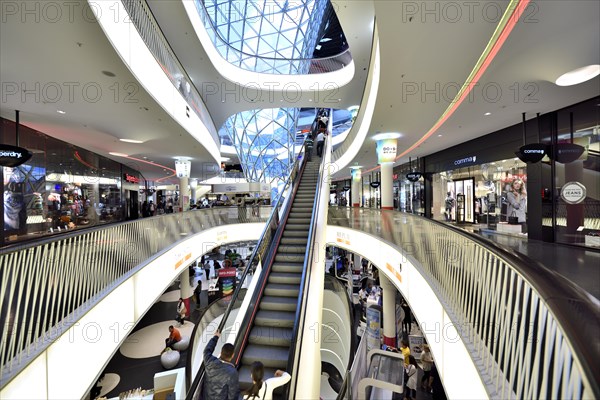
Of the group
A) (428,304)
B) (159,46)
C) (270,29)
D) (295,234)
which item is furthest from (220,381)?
(270,29)

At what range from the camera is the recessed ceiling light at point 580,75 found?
18.0 ft

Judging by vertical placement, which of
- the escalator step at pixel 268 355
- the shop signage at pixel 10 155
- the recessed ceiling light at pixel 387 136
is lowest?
the escalator step at pixel 268 355

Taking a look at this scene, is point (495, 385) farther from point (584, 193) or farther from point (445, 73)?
point (584, 193)

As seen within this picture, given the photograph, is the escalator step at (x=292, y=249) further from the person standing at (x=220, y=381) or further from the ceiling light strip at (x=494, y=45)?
the ceiling light strip at (x=494, y=45)

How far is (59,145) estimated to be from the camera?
12219 mm

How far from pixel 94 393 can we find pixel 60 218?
7.09 m

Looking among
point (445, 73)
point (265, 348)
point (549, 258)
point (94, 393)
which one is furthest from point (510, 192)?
point (94, 393)

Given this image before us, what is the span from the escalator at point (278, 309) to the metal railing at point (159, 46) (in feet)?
19.9

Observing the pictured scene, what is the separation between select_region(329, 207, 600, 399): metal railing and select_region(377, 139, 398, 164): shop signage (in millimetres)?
5971

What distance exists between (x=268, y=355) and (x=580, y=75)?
8402 millimetres

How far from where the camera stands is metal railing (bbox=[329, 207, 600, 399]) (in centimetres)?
146

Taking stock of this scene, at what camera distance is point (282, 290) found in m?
6.67

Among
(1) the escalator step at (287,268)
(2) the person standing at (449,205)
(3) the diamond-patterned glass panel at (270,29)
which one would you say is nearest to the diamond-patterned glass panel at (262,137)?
(3) the diamond-patterned glass panel at (270,29)

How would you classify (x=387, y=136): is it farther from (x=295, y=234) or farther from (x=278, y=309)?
(x=278, y=309)
